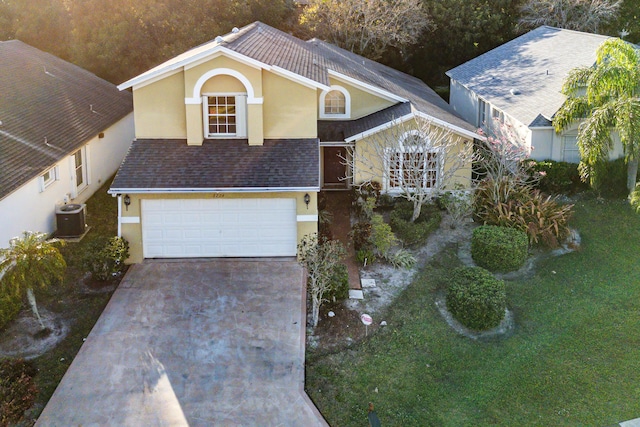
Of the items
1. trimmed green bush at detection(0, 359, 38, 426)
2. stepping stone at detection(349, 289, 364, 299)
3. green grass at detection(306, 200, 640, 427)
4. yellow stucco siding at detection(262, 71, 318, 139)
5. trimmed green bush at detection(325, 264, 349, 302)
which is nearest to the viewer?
trimmed green bush at detection(0, 359, 38, 426)

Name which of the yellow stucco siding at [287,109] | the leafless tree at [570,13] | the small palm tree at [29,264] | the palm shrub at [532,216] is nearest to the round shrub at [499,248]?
the palm shrub at [532,216]

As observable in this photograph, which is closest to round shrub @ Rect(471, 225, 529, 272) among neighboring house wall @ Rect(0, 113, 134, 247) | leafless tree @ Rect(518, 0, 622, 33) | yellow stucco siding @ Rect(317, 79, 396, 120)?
yellow stucco siding @ Rect(317, 79, 396, 120)

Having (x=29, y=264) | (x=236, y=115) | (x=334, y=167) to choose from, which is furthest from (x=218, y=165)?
(x=334, y=167)

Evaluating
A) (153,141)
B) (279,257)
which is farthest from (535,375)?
(153,141)

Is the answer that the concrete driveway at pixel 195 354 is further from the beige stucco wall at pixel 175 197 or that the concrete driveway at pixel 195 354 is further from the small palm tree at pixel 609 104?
the small palm tree at pixel 609 104

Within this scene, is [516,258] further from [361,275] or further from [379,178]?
[379,178]

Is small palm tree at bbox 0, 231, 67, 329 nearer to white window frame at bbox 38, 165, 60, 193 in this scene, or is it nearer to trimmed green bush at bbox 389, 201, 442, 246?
white window frame at bbox 38, 165, 60, 193
